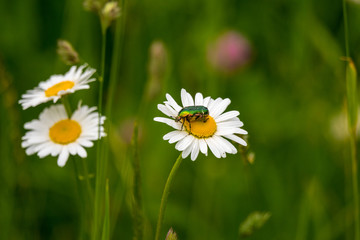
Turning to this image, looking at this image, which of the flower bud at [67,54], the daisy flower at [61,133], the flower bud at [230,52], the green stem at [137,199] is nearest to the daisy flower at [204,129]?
the green stem at [137,199]

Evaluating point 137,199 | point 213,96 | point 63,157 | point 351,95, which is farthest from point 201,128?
point 213,96

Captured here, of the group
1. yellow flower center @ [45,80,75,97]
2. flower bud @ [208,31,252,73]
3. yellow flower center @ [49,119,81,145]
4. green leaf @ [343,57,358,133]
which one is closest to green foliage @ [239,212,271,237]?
green leaf @ [343,57,358,133]

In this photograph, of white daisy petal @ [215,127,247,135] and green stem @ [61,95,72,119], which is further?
green stem @ [61,95,72,119]

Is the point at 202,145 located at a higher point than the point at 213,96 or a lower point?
lower

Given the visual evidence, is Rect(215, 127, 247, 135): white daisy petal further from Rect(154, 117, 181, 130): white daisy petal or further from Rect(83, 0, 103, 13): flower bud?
Rect(83, 0, 103, 13): flower bud

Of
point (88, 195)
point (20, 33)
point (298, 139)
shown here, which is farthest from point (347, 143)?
point (20, 33)

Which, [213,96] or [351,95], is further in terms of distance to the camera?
[213,96]

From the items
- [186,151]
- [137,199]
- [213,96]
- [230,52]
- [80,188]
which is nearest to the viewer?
[186,151]

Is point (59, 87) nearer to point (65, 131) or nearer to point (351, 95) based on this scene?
point (65, 131)
